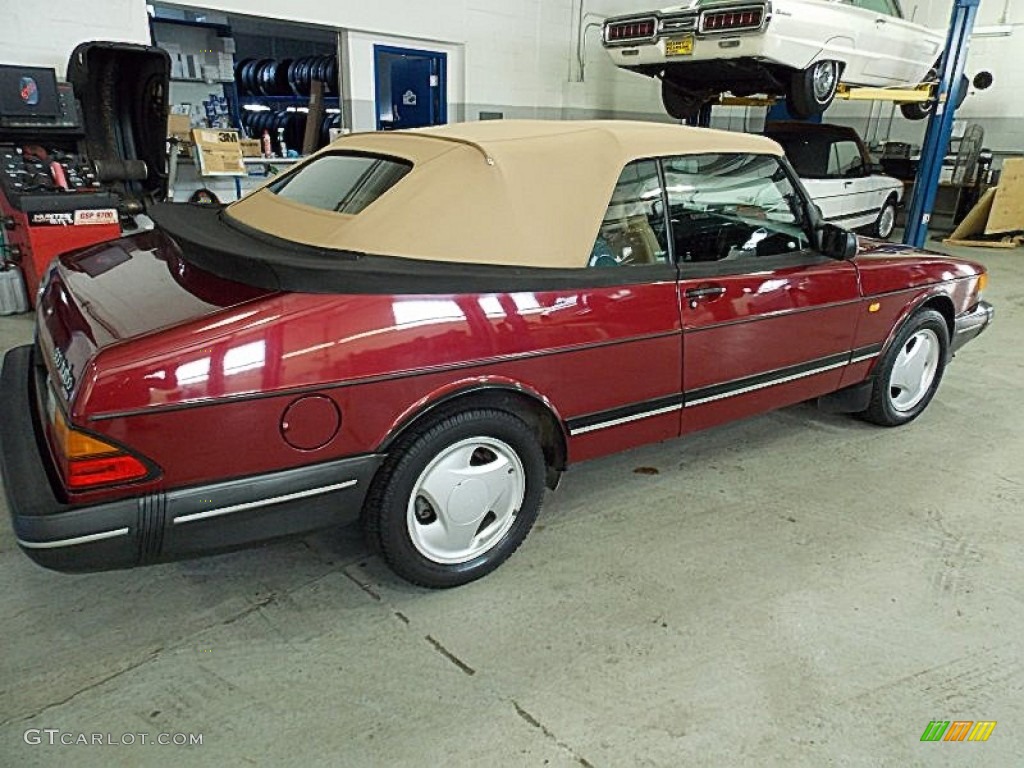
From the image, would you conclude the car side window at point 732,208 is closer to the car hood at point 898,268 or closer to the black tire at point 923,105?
the car hood at point 898,268

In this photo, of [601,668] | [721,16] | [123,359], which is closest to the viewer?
[123,359]

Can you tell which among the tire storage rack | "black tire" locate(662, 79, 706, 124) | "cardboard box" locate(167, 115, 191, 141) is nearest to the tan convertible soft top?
"cardboard box" locate(167, 115, 191, 141)

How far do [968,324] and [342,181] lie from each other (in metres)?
3.14

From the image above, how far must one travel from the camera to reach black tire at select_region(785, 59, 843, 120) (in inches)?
243

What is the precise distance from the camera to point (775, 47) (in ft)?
18.8

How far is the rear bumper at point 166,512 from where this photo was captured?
5.36 feet

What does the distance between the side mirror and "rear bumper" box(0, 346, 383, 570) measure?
78.8 inches

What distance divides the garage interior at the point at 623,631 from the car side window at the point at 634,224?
3.15 ft

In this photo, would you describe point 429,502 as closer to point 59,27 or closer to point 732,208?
point 732,208

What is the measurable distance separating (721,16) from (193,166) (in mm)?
4715

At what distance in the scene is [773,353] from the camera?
280 cm

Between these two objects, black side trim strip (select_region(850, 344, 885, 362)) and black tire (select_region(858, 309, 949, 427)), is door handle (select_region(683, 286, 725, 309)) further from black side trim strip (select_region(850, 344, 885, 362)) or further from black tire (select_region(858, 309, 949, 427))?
black tire (select_region(858, 309, 949, 427))

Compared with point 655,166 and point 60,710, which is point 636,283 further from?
point 60,710

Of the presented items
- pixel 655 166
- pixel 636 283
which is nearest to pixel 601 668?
pixel 636 283
